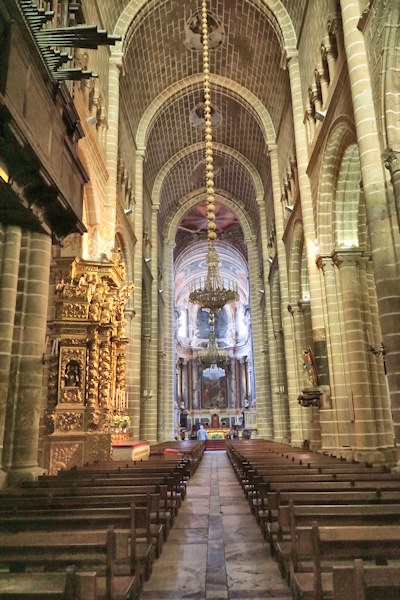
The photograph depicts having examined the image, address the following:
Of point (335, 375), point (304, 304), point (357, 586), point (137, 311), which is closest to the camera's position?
point (357, 586)

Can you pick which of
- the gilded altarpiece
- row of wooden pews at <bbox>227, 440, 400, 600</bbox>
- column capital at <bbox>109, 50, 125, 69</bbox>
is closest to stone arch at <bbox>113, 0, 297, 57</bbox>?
column capital at <bbox>109, 50, 125, 69</bbox>

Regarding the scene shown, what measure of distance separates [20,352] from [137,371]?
1026 cm

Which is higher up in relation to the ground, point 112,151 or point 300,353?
point 112,151

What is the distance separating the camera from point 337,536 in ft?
8.64

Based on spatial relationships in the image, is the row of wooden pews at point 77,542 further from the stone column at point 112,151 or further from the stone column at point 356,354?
the stone column at point 112,151

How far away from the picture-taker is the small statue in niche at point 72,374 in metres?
9.85

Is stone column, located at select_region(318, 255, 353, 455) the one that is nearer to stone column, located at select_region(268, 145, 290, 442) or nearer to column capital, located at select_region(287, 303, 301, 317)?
column capital, located at select_region(287, 303, 301, 317)

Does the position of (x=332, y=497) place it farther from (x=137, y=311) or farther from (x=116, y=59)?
(x=116, y=59)

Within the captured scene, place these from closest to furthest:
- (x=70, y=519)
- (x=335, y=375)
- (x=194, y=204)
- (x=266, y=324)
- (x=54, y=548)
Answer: (x=54, y=548), (x=70, y=519), (x=335, y=375), (x=266, y=324), (x=194, y=204)

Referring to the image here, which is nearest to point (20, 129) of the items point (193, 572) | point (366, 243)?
point (193, 572)

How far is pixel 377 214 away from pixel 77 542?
641 cm

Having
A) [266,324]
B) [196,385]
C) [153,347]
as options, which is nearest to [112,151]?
[153,347]

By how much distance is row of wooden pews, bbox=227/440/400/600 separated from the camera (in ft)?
5.97

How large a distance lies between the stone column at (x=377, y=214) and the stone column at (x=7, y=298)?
5494 millimetres
